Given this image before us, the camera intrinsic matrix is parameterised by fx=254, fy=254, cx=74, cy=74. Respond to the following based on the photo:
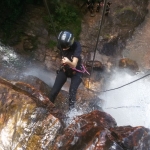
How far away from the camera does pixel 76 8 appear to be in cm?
1130

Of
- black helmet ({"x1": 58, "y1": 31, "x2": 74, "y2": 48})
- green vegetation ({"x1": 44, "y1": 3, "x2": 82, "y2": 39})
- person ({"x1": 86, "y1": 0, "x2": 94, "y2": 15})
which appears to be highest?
person ({"x1": 86, "y1": 0, "x2": 94, "y2": 15})

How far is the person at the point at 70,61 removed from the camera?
515 centimetres

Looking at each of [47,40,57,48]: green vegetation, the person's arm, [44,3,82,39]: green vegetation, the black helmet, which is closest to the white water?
the person's arm

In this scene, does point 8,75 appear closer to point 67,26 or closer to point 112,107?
point 112,107

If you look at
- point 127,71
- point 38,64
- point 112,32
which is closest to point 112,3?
point 112,32

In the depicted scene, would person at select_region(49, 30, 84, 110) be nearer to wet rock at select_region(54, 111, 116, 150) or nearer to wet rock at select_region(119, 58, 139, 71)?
wet rock at select_region(54, 111, 116, 150)

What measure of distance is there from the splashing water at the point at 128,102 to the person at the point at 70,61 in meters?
2.23

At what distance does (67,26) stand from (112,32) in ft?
6.70

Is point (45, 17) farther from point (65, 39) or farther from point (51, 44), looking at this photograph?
point (65, 39)

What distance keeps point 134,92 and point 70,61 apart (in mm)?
5266

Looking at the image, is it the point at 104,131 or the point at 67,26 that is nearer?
the point at 104,131

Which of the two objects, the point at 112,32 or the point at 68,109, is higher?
the point at 112,32

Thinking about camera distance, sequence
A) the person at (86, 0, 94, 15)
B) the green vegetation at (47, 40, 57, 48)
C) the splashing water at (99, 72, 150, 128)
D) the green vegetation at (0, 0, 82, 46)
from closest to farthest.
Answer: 1. the splashing water at (99, 72, 150, 128)
2. the green vegetation at (0, 0, 82, 46)
3. the green vegetation at (47, 40, 57, 48)
4. the person at (86, 0, 94, 15)

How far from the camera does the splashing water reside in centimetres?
783
